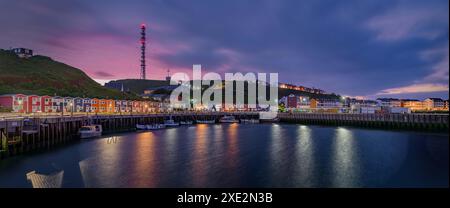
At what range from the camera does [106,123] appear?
2382 inches

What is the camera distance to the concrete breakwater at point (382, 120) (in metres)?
50.2

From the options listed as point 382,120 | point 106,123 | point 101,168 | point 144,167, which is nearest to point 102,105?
point 106,123

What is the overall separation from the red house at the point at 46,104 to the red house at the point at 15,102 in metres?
4.27

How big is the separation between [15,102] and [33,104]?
347 cm

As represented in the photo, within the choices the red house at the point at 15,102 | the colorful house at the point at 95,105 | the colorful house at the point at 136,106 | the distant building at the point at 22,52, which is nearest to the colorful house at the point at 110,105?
the colorful house at the point at 95,105

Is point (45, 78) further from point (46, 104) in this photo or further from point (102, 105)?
point (46, 104)

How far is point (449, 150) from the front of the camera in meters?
5.86

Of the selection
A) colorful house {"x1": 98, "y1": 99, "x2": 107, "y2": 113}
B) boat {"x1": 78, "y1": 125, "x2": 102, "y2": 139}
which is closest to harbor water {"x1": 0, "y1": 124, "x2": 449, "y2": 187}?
boat {"x1": 78, "y1": 125, "x2": 102, "y2": 139}

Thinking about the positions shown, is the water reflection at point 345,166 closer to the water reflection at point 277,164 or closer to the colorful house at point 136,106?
the water reflection at point 277,164
